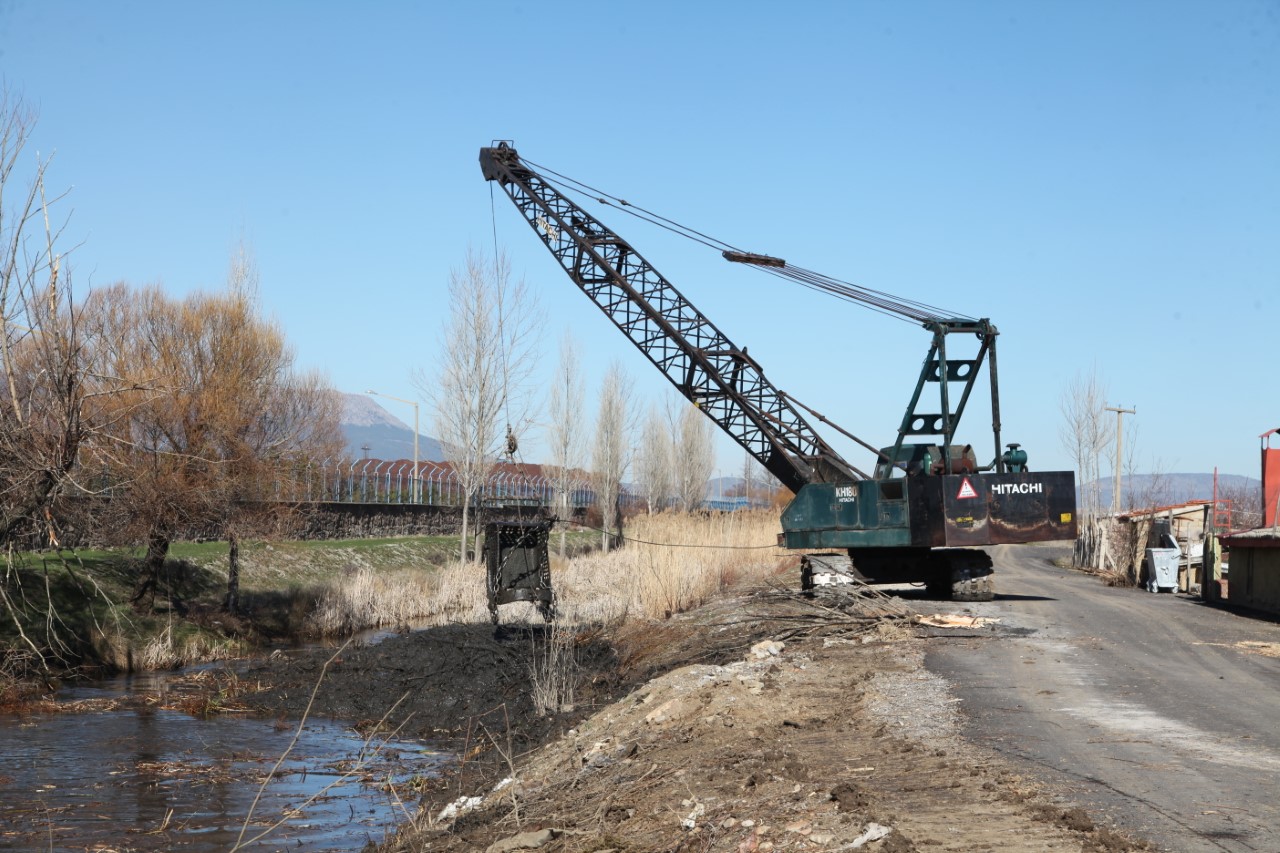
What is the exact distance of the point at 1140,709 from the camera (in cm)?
970

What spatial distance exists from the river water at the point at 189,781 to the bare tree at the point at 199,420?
A: 6868 millimetres

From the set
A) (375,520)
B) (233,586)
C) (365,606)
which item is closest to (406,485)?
(375,520)

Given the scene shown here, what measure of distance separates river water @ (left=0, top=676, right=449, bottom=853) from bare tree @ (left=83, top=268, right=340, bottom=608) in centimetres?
687

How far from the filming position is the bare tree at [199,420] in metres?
24.0

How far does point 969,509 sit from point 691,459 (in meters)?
47.2

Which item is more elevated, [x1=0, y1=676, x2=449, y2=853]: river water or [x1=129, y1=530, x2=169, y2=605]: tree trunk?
[x1=129, y1=530, x2=169, y2=605]: tree trunk

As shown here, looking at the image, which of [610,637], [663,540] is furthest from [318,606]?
[610,637]

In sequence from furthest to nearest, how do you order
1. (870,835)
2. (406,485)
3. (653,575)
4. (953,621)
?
(406,485) → (653,575) → (953,621) → (870,835)

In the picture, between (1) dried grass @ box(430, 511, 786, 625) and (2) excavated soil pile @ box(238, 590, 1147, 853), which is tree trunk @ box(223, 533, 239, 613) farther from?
(2) excavated soil pile @ box(238, 590, 1147, 853)

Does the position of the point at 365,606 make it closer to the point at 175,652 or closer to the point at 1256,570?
the point at 175,652

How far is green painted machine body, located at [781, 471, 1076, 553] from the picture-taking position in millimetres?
17750

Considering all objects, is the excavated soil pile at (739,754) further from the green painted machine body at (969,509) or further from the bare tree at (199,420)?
the bare tree at (199,420)

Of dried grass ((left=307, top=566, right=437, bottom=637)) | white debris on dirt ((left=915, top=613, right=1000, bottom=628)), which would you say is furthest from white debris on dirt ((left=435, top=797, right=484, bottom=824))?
dried grass ((left=307, top=566, right=437, bottom=637))

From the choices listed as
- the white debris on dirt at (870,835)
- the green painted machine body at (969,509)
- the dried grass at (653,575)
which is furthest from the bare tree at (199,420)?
the white debris on dirt at (870,835)
